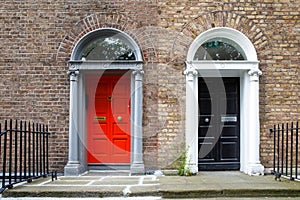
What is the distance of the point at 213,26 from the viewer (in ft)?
21.6

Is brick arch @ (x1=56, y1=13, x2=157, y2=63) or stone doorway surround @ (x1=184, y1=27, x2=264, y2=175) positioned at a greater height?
brick arch @ (x1=56, y1=13, x2=157, y2=63)

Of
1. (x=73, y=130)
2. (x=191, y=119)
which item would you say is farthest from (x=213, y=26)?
(x=73, y=130)

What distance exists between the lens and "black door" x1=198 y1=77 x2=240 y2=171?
6.85 m

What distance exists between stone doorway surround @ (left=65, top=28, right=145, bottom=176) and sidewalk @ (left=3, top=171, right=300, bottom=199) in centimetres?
76

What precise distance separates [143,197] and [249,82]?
342cm

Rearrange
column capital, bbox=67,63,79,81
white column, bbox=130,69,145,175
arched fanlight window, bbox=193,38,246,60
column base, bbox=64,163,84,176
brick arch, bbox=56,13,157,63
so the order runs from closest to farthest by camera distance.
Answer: column base, bbox=64,163,84,176, white column, bbox=130,69,145,175, column capital, bbox=67,63,79,81, brick arch, bbox=56,13,157,63, arched fanlight window, bbox=193,38,246,60

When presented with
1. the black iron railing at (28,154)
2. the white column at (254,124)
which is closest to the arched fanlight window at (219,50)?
the white column at (254,124)

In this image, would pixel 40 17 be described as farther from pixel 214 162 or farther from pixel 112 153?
pixel 214 162

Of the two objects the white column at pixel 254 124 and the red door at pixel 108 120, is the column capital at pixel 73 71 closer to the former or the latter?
the red door at pixel 108 120

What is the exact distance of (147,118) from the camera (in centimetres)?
650

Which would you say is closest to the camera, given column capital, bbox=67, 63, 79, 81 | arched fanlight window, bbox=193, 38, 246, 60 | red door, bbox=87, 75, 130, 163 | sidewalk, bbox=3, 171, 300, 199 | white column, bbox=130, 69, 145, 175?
sidewalk, bbox=3, 171, 300, 199

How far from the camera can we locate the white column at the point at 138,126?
250 inches

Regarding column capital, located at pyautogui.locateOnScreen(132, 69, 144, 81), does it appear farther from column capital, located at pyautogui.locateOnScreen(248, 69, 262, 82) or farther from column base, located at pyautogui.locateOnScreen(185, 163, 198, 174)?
column capital, located at pyautogui.locateOnScreen(248, 69, 262, 82)

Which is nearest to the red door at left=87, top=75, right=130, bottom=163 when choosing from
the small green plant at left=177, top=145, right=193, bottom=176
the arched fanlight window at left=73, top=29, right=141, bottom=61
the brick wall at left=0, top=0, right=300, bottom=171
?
the arched fanlight window at left=73, top=29, right=141, bottom=61
